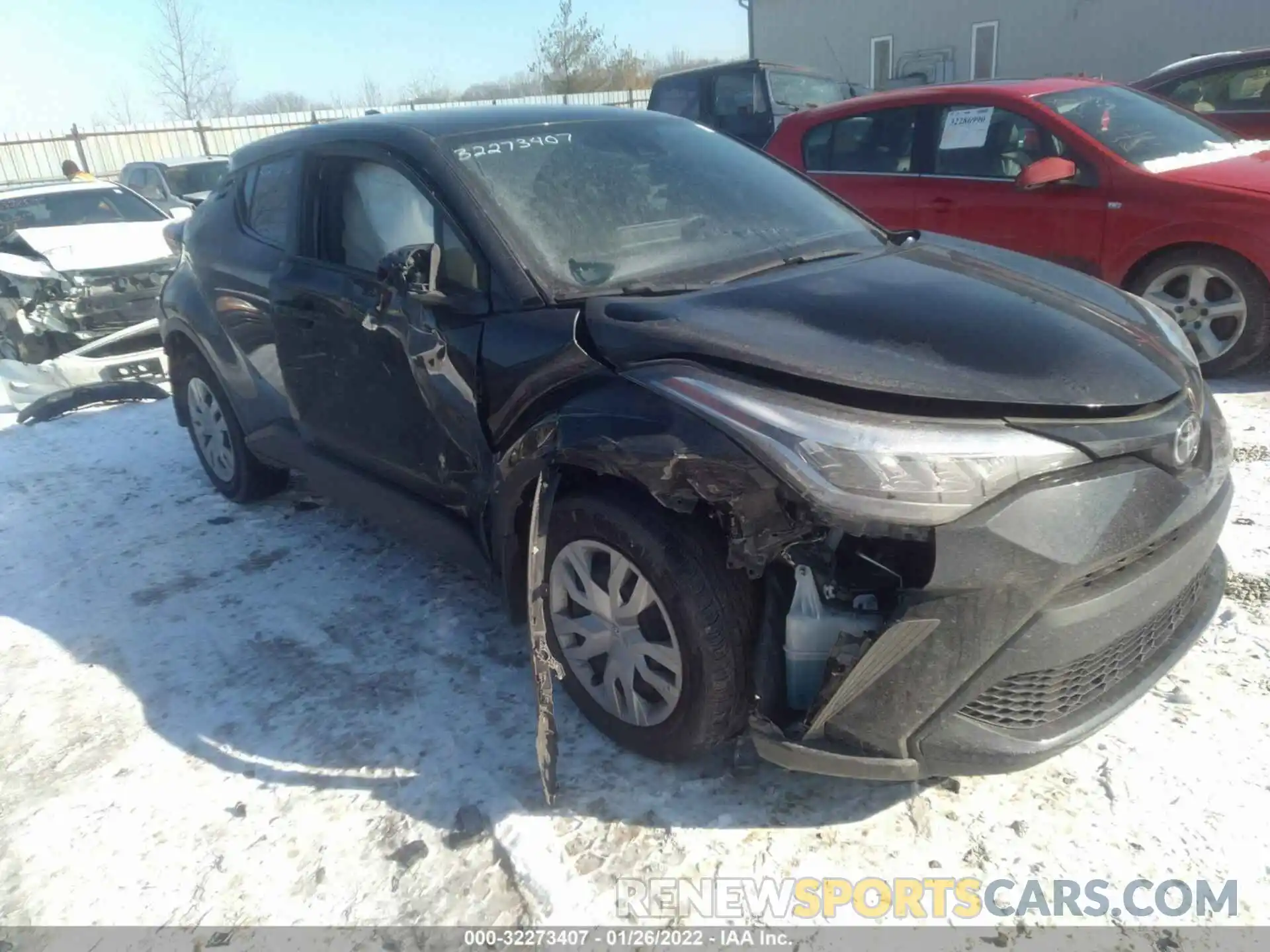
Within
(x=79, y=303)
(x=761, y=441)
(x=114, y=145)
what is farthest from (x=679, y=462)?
(x=114, y=145)

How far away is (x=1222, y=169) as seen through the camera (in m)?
5.04

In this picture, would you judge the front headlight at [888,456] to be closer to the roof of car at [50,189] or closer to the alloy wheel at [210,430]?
the alloy wheel at [210,430]

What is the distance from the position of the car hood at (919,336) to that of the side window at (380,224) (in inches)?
22.1

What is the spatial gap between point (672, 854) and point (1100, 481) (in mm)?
1293

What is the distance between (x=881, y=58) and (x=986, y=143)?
1671cm

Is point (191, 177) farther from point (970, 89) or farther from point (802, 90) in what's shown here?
point (970, 89)

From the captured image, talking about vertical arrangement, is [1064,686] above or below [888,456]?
below

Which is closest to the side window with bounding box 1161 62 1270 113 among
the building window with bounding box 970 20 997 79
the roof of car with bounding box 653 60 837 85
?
the roof of car with bounding box 653 60 837 85

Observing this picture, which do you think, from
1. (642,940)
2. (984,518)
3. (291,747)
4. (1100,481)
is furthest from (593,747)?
(1100,481)

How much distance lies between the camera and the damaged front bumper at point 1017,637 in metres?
1.87

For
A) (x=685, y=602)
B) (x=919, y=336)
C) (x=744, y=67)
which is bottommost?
(x=685, y=602)

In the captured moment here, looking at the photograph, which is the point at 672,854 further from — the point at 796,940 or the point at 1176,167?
the point at 1176,167

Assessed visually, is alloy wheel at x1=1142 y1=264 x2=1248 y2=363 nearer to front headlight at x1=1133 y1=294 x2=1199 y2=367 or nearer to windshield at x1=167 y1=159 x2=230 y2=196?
front headlight at x1=1133 y1=294 x2=1199 y2=367

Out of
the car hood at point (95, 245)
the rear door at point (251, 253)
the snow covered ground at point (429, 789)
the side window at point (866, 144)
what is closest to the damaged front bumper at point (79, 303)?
the car hood at point (95, 245)
